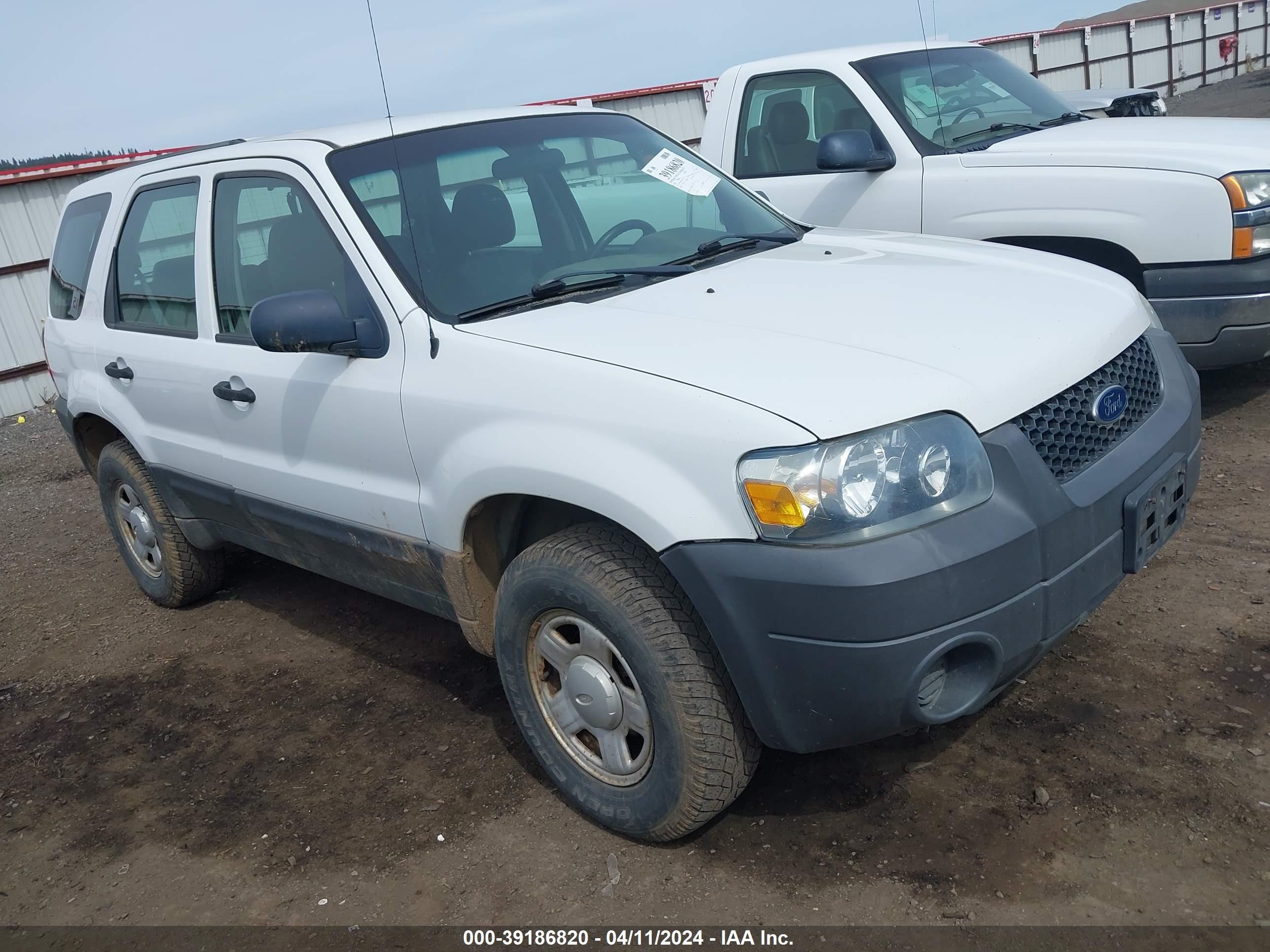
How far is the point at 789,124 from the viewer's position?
6.06m

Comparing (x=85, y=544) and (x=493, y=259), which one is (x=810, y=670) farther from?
(x=85, y=544)

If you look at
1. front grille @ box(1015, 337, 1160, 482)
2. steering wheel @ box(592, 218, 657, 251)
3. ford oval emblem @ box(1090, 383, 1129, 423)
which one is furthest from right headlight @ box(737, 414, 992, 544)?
steering wheel @ box(592, 218, 657, 251)

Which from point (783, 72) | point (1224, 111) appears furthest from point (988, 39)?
point (783, 72)

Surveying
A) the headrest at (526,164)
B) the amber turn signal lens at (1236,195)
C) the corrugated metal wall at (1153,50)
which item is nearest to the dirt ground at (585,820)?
the amber turn signal lens at (1236,195)

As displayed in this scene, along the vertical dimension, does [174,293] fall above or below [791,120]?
below

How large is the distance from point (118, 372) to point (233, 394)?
3.45 ft

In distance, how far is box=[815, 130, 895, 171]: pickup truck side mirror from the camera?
5.47 meters

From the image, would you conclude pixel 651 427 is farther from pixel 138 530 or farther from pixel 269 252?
pixel 138 530

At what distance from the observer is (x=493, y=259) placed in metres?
3.29

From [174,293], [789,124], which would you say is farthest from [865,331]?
[789,124]

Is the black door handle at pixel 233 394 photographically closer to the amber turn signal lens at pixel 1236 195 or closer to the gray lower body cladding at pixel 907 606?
the gray lower body cladding at pixel 907 606

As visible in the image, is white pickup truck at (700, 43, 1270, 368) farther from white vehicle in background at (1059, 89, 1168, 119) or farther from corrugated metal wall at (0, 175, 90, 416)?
corrugated metal wall at (0, 175, 90, 416)

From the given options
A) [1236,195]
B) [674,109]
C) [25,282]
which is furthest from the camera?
[674,109]

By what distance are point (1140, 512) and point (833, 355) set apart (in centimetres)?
87
